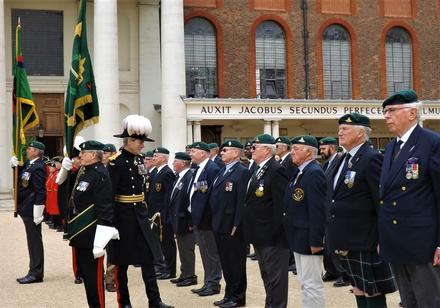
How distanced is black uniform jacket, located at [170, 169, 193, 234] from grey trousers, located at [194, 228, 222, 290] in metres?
0.38

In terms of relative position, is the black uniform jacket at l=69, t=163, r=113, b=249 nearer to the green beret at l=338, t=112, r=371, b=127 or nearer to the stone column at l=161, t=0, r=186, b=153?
the green beret at l=338, t=112, r=371, b=127

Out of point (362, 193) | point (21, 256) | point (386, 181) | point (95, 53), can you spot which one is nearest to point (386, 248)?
point (386, 181)

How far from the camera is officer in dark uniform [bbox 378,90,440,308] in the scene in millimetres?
4672

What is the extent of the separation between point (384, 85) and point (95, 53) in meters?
15.4

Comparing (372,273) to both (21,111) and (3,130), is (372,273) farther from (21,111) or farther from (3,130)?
(3,130)

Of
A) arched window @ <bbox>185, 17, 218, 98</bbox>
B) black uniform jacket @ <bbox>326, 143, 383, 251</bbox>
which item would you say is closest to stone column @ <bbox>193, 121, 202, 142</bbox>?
arched window @ <bbox>185, 17, 218, 98</bbox>

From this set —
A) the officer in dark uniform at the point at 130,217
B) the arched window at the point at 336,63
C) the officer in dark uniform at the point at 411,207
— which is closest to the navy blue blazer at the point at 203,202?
the officer in dark uniform at the point at 130,217

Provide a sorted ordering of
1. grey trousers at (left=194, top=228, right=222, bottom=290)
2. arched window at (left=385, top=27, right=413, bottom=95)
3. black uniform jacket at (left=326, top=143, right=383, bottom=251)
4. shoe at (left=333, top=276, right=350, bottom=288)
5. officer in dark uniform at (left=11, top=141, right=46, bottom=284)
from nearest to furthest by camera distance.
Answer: black uniform jacket at (left=326, top=143, right=383, bottom=251) < grey trousers at (left=194, top=228, right=222, bottom=290) < shoe at (left=333, top=276, right=350, bottom=288) < officer in dark uniform at (left=11, top=141, right=46, bottom=284) < arched window at (left=385, top=27, right=413, bottom=95)

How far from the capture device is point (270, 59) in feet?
103

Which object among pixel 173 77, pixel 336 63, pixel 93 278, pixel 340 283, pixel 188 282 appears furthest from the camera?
pixel 336 63

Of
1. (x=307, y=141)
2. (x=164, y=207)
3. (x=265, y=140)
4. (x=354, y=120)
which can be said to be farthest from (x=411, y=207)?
(x=164, y=207)

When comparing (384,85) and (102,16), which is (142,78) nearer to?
(102,16)

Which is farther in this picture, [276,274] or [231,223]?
[231,223]

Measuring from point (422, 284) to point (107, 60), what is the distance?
22.1 meters
